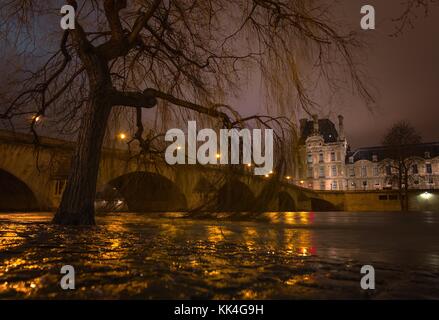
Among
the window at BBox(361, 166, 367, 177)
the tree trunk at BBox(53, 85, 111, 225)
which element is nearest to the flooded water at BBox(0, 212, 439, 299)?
the tree trunk at BBox(53, 85, 111, 225)

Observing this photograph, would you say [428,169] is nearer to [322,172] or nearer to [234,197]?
[322,172]

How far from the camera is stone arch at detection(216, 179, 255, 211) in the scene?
6.24 metres

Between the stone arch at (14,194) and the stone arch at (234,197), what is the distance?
1587 cm

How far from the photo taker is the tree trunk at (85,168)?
5.66m

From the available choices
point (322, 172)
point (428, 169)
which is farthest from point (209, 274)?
point (322, 172)

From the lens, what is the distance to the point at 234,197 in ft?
21.2

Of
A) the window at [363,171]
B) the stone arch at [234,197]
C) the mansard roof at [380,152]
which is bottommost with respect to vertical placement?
the stone arch at [234,197]

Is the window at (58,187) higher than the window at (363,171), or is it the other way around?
the window at (363,171)

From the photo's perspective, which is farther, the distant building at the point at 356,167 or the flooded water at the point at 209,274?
the distant building at the point at 356,167

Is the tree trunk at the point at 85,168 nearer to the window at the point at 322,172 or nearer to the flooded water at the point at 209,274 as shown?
the flooded water at the point at 209,274

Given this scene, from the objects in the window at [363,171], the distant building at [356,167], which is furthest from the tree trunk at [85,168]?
the window at [363,171]

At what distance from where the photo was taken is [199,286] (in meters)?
1.43

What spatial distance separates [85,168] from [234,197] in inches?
101
